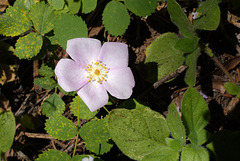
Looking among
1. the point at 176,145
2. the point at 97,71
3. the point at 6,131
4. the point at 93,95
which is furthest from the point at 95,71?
the point at 6,131

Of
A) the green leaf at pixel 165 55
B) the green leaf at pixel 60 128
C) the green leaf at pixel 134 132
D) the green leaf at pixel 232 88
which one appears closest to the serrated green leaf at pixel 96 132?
the green leaf at pixel 60 128

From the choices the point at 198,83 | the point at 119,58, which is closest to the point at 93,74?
the point at 119,58

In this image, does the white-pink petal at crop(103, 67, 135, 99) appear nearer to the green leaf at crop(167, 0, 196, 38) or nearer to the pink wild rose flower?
the pink wild rose flower

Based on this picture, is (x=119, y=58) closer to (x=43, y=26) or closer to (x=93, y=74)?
(x=93, y=74)

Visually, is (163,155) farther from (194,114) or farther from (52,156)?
(52,156)

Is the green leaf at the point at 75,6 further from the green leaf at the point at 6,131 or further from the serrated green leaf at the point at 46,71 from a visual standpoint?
the green leaf at the point at 6,131

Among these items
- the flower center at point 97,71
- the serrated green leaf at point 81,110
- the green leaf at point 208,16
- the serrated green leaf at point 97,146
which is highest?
the green leaf at point 208,16
